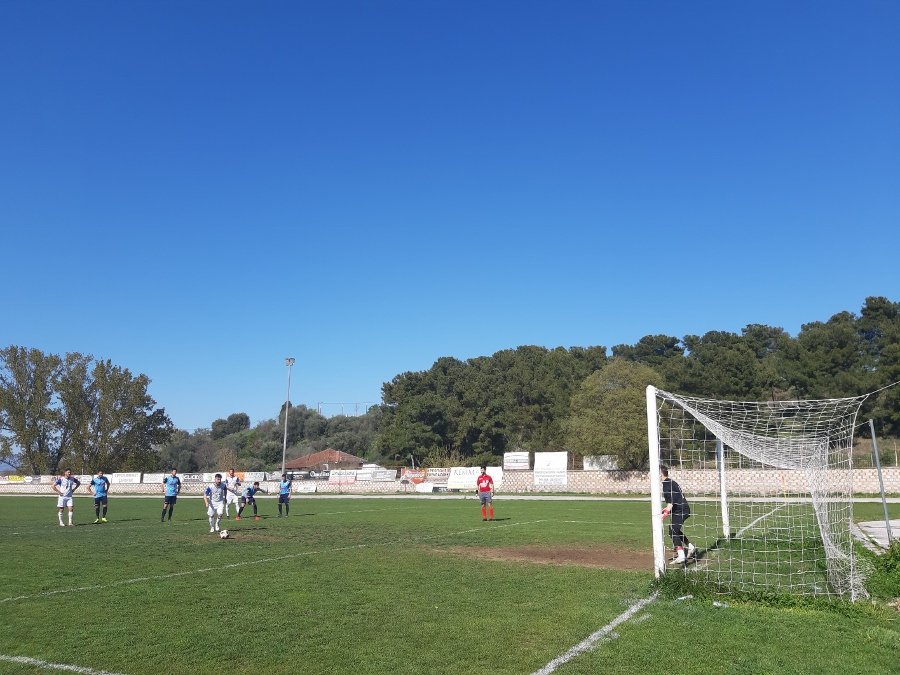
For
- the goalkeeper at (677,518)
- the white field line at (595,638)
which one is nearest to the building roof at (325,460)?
the goalkeeper at (677,518)

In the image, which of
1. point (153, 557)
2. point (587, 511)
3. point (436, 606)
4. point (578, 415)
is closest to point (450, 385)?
point (578, 415)

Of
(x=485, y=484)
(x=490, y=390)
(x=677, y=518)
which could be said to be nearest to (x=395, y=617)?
(x=677, y=518)

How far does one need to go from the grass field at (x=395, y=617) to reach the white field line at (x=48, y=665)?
0.04 metres

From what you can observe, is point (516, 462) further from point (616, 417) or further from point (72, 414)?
point (72, 414)

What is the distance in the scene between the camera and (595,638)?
7.62 m

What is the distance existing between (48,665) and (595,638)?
5.75m

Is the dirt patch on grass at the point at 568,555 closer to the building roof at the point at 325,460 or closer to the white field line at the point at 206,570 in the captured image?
the white field line at the point at 206,570

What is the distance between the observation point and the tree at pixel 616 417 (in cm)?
4881

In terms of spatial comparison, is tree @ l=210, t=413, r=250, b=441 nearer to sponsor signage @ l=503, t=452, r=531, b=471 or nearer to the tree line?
the tree line

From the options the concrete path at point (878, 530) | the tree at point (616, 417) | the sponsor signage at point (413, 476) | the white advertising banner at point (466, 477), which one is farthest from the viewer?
the sponsor signage at point (413, 476)

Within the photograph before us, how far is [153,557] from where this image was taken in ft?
48.2

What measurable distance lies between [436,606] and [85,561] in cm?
897

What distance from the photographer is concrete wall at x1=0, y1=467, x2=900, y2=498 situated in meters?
32.5

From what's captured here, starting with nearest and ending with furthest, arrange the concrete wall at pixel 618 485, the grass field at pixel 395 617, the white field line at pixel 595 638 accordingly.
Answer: the white field line at pixel 595 638 → the grass field at pixel 395 617 → the concrete wall at pixel 618 485
